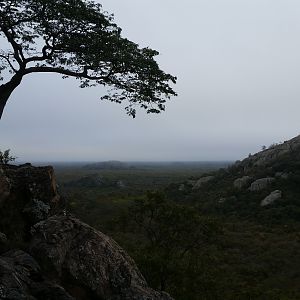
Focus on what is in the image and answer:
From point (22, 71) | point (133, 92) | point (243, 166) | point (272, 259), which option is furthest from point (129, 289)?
point (243, 166)

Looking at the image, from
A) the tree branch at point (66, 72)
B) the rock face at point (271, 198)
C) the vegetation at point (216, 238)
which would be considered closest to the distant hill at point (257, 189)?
the rock face at point (271, 198)

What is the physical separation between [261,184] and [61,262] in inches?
1830

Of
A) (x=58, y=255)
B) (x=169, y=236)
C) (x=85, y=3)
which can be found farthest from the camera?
(x=169, y=236)

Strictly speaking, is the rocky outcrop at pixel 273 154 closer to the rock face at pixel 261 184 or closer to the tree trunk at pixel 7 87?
the rock face at pixel 261 184

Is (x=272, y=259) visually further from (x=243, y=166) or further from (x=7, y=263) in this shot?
(x=243, y=166)

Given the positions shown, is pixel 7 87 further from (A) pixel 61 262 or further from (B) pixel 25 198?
(A) pixel 61 262

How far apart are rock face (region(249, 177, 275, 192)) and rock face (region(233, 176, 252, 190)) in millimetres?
1814

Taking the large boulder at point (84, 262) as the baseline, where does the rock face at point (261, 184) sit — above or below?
below

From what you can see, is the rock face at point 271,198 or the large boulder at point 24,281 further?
the rock face at point 271,198

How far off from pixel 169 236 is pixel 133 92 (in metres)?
7.32

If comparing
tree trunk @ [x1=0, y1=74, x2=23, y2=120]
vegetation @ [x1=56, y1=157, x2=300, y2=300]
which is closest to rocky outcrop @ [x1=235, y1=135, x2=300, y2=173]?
vegetation @ [x1=56, y1=157, x2=300, y2=300]

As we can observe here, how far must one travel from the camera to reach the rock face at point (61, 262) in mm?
7352

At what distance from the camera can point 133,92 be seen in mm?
13664

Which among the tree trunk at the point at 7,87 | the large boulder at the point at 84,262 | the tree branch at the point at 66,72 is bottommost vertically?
the large boulder at the point at 84,262
